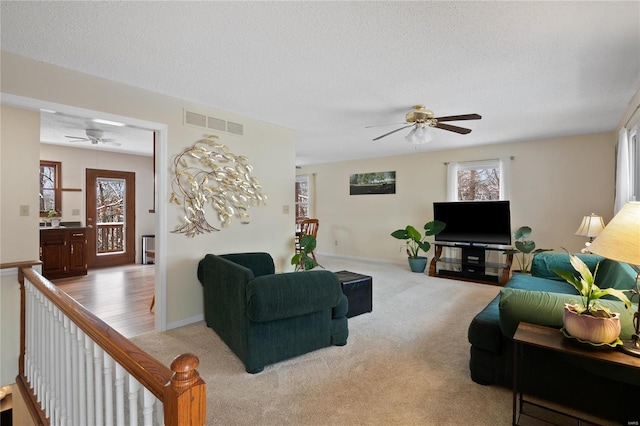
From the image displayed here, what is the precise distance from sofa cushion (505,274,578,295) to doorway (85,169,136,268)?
6.97 m

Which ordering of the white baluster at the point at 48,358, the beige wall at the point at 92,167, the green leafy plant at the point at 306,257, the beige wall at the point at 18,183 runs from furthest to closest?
the beige wall at the point at 92,167 → the green leafy plant at the point at 306,257 → the beige wall at the point at 18,183 → the white baluster at the point at 48,358

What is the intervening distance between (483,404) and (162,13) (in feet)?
10.1

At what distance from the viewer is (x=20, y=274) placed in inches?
92.7

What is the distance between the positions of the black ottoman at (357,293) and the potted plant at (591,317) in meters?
2.05

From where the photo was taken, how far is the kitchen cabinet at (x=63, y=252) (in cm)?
519

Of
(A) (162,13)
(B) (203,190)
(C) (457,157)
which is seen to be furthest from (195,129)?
(C) (457,157)

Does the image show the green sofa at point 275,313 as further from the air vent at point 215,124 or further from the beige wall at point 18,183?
the beige wall at point 18,183

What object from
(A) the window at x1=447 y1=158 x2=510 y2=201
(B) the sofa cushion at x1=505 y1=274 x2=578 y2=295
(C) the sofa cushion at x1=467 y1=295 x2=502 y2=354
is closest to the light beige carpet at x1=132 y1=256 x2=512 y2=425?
(C) the sofa cushion at x1=467 y1=295 x2=502 y2=354

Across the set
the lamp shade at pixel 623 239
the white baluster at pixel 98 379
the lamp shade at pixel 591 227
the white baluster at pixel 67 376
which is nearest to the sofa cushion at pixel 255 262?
the white baluster at pixel 67 376

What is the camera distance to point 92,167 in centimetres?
617

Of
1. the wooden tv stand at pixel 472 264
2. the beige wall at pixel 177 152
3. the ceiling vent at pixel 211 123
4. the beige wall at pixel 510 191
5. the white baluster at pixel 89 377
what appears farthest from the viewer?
the wooden tv stand at pixel 472 264

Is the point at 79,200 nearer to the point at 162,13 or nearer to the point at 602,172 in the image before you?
the point at 162,13

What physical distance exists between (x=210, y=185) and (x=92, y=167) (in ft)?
13.9

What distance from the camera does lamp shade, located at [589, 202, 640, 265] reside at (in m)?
1.42
